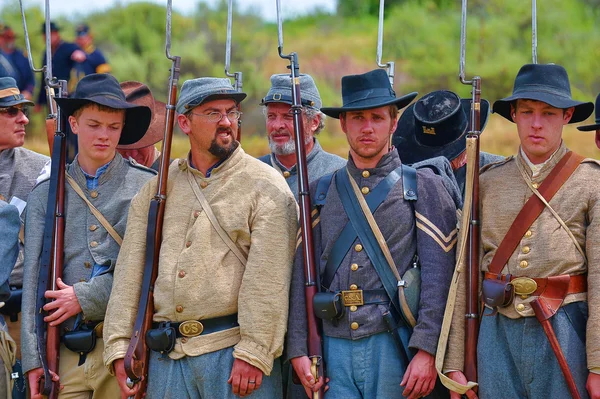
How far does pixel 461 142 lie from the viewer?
6.51m

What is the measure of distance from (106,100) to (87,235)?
814mm

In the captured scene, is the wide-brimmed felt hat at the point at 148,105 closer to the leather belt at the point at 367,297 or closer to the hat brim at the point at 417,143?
the hat brim at the point at 417,143

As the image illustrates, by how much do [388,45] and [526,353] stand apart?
1923 centimetres

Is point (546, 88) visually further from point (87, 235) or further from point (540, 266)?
point (87, 235)

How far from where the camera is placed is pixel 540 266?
16.2 feet

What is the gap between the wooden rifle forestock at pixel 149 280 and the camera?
5.40 m

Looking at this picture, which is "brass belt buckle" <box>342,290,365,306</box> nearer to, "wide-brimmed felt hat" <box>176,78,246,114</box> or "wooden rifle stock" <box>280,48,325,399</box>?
"wooden rifle stock" <box>280,48,325,399</box>

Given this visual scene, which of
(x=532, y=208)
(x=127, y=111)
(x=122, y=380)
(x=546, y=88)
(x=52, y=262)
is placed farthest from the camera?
(x=127, y=111)

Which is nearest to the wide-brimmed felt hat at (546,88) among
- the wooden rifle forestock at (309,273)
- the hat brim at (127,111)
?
the wooden rifle forestock at (309,273)

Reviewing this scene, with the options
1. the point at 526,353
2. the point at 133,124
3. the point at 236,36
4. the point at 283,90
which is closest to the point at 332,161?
the point at 283,90

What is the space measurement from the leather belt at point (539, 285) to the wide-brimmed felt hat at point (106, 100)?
2583mm

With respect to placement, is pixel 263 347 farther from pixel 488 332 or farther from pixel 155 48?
pixel 155 48

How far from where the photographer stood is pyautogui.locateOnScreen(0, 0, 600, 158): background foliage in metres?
20.2

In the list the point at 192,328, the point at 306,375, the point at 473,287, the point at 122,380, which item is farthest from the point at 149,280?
the point at 473,287
